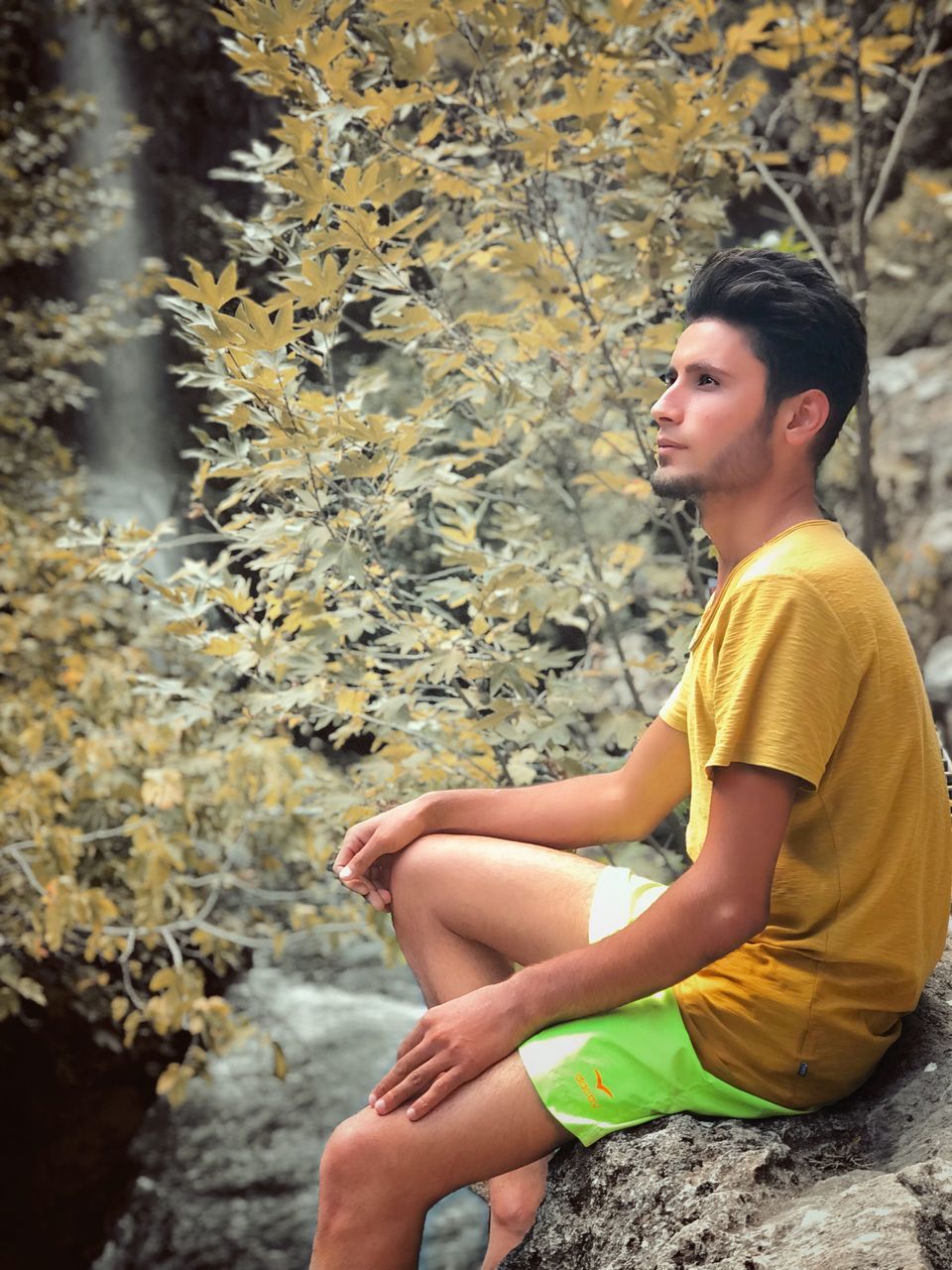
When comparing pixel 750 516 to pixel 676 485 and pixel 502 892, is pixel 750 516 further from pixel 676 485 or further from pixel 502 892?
pixel 502 892

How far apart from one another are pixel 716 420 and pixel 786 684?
15.5 inches

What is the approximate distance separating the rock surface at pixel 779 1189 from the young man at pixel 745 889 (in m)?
0.04

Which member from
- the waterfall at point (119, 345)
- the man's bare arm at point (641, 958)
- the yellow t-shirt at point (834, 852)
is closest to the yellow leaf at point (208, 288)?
the yellow t-shirt at point (834, 852)

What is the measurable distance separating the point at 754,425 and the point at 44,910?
3042 millimetres

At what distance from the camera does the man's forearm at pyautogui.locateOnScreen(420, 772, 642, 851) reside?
5.71 feet

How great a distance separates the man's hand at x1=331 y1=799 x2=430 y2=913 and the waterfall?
7.08 metres

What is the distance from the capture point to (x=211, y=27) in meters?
8.30

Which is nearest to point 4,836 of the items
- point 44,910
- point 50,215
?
point 44,910

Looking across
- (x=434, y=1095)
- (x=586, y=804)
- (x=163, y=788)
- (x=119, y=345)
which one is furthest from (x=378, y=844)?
(x=119, y=345)

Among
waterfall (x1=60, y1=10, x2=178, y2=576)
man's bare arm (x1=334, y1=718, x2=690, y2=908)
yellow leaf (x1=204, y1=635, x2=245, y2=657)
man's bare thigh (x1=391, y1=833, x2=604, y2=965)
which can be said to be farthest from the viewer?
waterfall (x1=60, y1=10, x2=178, y2=576)

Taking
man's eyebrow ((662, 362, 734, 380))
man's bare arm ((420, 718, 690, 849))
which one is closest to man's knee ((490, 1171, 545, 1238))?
man's bare arm ((420, 718, 690, 849))

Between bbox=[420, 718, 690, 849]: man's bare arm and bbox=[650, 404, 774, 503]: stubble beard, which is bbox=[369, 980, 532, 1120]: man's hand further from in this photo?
bbox=[650, 404, 774, 503]: stubble beard

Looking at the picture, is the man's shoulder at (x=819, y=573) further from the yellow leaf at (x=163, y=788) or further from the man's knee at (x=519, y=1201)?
the yellow leaf at (x=163, y=788)

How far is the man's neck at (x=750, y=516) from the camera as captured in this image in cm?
143
